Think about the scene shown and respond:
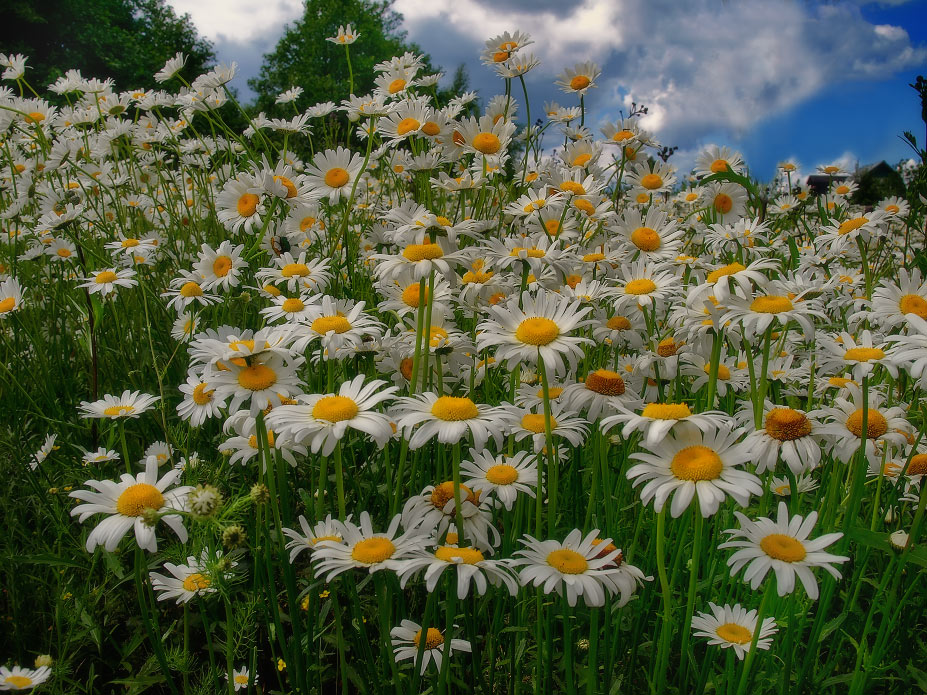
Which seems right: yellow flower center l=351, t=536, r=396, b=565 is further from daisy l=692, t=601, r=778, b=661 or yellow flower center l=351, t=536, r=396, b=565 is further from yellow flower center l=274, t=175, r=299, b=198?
yellow flower center l=274, t=175, r=299, b=198

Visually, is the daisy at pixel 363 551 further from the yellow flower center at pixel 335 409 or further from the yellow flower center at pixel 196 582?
the yellow flower center at pixel 196 582

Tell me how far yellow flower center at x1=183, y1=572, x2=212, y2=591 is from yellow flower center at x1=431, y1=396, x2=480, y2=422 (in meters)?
0.79

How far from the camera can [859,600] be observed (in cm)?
244

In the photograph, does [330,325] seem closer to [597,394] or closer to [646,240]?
[597,394]

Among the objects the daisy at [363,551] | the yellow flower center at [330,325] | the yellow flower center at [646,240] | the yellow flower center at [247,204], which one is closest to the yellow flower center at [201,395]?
the yellow flower center at [330,325]

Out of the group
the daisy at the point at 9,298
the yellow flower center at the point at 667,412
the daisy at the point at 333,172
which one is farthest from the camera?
the daisy at the point at 333,172

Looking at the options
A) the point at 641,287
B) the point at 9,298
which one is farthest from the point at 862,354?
the point at 9,298

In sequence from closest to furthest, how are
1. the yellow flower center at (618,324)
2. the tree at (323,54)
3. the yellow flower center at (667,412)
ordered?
the yellow flower center at (667,412), the yellow flower center at (618,324), the tree at (323,54)

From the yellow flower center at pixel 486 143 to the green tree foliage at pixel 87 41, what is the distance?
86.6 ft

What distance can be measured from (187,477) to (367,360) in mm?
785

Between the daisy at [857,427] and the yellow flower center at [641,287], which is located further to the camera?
the yellow flower center at [641,287]

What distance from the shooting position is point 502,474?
182 centimetres

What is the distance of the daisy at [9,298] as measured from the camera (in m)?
2.95

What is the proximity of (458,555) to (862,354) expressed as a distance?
52.5 inches
